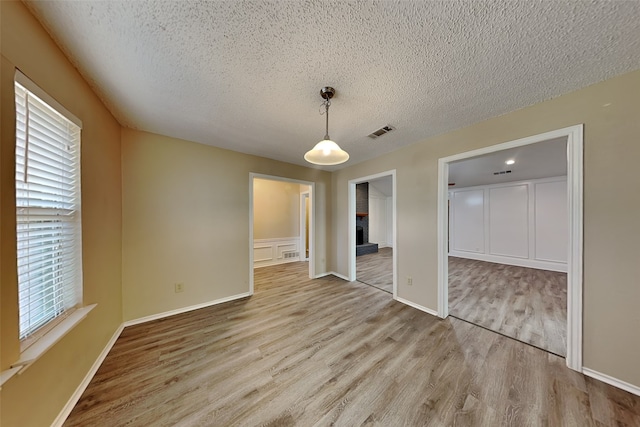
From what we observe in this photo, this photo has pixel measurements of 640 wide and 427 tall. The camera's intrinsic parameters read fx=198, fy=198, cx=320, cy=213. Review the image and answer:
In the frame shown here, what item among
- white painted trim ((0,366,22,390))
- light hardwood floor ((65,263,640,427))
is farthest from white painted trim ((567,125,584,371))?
white painted trim ((0,366,22,390))

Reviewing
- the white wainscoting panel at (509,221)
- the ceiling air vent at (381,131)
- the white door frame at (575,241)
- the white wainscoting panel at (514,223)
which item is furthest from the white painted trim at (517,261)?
the ceiling air vent at (381,131)

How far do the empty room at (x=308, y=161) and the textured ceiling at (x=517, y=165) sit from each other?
1.25m

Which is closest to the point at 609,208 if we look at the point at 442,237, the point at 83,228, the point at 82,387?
the point at 442,237

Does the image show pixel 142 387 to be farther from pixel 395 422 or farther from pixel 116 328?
pixel 395 422

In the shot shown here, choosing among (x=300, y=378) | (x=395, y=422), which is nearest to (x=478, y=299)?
(x=395, y=422)

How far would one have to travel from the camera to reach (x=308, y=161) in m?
1.73

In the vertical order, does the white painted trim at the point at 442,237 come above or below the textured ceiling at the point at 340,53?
below

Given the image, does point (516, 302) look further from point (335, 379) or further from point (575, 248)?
point (335, 379)

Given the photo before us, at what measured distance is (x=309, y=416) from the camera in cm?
131

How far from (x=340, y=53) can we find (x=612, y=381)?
319 cm

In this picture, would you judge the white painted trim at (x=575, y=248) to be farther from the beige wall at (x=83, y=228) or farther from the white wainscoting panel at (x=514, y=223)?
the white wainscoting panel at (x=514, y=223)

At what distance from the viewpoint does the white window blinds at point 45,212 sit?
105 centimetres

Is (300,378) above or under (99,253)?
under

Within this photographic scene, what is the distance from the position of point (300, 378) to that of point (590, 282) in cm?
251
